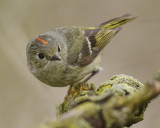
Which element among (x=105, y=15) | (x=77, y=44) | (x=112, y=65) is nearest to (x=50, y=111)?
(x=112, y=65)

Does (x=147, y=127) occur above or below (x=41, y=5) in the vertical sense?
below

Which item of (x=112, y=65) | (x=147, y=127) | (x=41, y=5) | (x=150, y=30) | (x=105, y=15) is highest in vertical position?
(x=41, y=5)

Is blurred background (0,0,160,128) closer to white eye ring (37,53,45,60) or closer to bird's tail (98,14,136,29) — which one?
bird's tail (98,14,136,29)

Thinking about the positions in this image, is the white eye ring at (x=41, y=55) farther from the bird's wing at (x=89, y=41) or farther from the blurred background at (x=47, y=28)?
the blurred background at (x=47, y=28)

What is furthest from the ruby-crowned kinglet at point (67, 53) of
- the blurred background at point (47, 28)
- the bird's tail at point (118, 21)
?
the blurred background at point (47, 28)

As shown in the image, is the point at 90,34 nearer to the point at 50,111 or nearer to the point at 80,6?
the point at 50,111

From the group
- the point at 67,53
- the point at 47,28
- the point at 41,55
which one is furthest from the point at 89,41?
the point at 47,28

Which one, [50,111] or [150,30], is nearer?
[50,111]
